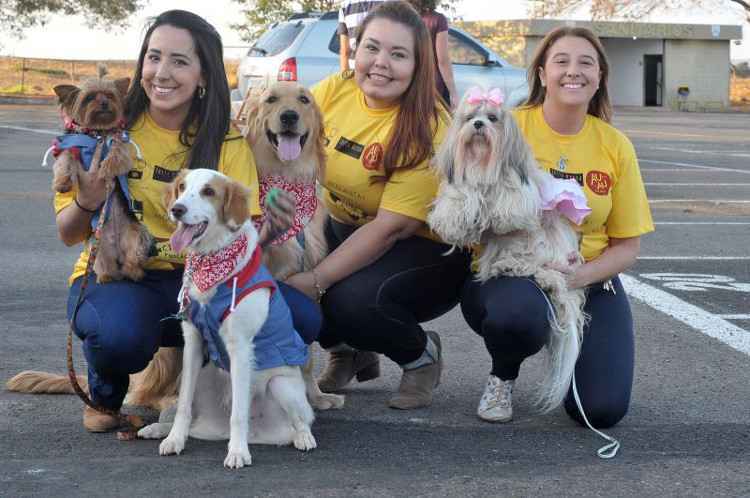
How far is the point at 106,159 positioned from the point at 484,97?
171cm

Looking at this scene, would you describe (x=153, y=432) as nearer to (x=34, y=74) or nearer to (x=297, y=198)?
(x=297, y=198)

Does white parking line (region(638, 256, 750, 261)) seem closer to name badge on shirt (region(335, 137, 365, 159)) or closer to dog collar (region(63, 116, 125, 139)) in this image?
name badge on shirt (region(335, 137, 365, 159))

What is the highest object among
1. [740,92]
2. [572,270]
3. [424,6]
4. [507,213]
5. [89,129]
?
[424,6]

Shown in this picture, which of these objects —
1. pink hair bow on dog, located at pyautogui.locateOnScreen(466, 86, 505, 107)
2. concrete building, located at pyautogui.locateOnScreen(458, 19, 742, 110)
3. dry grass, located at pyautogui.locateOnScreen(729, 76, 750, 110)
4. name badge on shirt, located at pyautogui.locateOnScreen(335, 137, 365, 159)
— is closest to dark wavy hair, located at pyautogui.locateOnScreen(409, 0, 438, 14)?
name badge on shirt, located at pyautogui.locateOnScreen(335, 137, 365, 159)

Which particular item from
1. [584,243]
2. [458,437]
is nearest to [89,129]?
[458,437]

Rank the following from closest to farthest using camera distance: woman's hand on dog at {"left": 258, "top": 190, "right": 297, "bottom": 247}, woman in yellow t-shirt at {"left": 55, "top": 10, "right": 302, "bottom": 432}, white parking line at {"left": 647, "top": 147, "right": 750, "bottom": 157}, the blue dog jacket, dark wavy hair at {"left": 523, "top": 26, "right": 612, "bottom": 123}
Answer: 1. the blue dog jacket
2. woman in yellow t-shirt at {"left": 55, "top": 10, "right": 302, "bottom": 432}
3. woman's hand on dog at {"left": 258, "top": 190, "right": 297, "bottom": 247}
4. dark wavy hair at {"left": 523, "top": 26, "right": 612, "bottom": 123}
5. white parking line at {"left": 647, "top": 147, "right": 750, "bottom": 157}

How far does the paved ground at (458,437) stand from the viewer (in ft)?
13.9

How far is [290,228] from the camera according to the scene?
16.9ft

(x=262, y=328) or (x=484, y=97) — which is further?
(x=484, y=97)

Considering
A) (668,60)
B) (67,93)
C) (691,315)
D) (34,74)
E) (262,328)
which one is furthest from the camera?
(668,60)

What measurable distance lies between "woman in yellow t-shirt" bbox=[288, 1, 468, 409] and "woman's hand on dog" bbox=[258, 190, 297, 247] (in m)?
0.31

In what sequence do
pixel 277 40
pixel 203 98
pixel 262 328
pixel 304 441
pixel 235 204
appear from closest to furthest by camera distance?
pixel 235 204, pixel 262 328, pixel 304 441, pixel 203 98, pixel 277 40

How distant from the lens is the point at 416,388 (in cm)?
541

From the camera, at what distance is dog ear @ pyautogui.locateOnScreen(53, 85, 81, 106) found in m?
4.73
